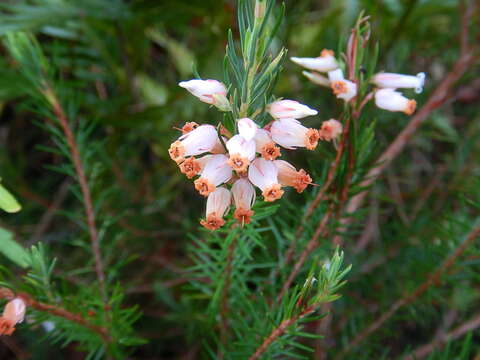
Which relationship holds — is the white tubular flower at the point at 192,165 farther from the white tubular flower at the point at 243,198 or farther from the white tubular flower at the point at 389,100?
the white tubular flower at the point at 389,100

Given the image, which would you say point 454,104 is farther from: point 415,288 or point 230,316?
point 230,316

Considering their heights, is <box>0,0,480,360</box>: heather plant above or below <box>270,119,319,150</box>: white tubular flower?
below

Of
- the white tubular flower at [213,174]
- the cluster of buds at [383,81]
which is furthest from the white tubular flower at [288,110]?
the cluster of buds at [383,81]

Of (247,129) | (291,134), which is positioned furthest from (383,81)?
(247,129)

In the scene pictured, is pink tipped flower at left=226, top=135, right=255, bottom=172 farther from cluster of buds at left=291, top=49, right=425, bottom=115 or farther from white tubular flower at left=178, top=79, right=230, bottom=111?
cluster of buds at left=291, top=49, right=425, bottom=115

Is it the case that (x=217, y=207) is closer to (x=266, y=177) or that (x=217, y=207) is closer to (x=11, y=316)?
(x=266, y=177)

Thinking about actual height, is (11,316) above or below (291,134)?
below

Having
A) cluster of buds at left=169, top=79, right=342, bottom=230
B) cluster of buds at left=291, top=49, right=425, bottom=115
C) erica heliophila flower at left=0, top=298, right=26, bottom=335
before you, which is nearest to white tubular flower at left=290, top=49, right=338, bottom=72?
cluster of buds at left=291, top=49, right=425, bottom=115
